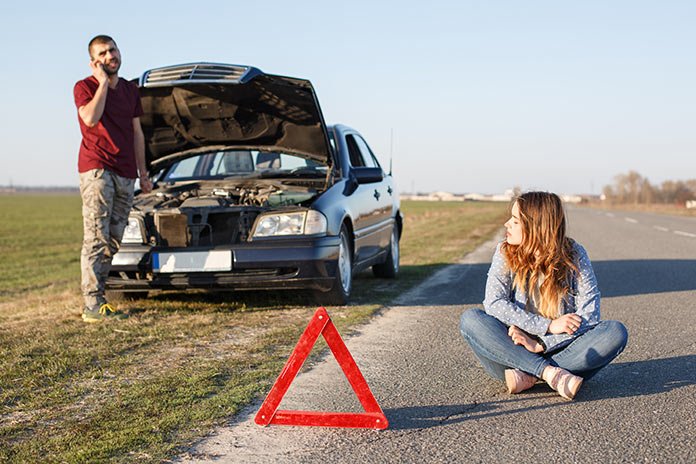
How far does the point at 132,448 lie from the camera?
315 cm

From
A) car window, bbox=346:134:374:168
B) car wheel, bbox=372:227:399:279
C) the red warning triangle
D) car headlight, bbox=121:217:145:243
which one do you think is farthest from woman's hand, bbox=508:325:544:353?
car wheel, bbox=372:227:399:279

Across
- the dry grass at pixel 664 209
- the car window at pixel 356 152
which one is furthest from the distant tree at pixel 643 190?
the car window at pixel 356 152

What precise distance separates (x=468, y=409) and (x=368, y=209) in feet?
15.2

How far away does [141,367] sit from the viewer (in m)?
4.71

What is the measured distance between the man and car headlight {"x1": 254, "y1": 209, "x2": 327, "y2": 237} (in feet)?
3.72

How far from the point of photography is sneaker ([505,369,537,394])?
401 cm

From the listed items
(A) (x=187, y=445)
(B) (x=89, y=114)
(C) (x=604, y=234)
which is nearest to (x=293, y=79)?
(B) (x=89, y=114)

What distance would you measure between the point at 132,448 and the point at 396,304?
176 inches

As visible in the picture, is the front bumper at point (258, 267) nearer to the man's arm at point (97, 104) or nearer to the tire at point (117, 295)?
the tire at point (117, 295)

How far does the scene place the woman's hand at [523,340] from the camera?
13.2ft

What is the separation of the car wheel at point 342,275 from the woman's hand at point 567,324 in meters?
3.11

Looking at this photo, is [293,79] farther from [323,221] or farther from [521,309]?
[521,309]

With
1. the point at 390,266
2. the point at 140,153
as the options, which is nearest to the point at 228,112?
the point at 140,153

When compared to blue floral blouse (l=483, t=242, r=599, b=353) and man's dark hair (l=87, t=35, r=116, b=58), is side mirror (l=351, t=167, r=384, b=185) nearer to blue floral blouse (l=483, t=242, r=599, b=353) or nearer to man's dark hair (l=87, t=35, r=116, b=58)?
man's dark hair (l=87, t=35, r=116, b=58)
